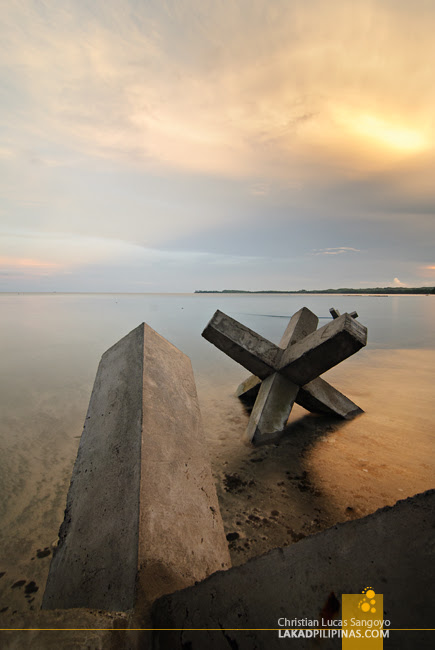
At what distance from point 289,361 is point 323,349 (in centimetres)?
53

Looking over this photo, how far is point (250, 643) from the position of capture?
3.54 feet

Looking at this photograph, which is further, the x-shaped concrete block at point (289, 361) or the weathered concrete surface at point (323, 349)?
the x-shaped concrete block at point (289, 361)

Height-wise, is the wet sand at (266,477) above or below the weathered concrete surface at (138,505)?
below

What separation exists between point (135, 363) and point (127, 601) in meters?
1.65

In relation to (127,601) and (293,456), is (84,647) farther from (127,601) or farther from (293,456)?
(293,456)

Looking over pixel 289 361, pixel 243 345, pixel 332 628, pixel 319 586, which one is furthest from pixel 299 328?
pixel 332 628

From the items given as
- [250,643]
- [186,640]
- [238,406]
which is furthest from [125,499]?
[238,406]

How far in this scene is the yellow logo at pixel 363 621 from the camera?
35.5 inches

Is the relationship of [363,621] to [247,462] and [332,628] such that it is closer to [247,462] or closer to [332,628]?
[332,628]

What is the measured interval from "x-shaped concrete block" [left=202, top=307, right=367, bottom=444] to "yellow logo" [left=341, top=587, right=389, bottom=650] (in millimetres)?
2866

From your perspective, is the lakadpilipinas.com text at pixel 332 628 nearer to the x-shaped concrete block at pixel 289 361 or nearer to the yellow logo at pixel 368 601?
the yellow logo at pixel 368 601

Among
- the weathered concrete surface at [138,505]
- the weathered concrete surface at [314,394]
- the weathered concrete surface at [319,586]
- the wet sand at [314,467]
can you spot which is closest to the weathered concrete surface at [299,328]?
the weathered concrete surface at [314,394]

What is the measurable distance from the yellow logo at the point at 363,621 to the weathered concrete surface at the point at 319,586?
0.02 metres

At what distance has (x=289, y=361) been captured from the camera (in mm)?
4215
